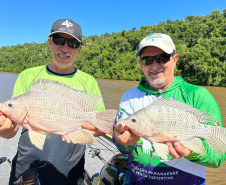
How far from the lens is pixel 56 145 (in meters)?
2.62

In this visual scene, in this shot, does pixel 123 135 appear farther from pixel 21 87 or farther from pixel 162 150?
pixel 21 87

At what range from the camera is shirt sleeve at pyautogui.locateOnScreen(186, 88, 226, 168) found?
6.75 feet

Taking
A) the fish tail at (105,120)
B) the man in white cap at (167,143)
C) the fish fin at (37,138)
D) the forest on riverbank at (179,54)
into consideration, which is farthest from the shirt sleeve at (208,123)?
the forest on riverbank at (179,54)

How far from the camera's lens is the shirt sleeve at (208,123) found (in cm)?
206

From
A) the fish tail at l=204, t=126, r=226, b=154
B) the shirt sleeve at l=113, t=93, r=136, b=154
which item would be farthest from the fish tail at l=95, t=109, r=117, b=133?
the fish tail at l=204, t=126, r=226, b=154

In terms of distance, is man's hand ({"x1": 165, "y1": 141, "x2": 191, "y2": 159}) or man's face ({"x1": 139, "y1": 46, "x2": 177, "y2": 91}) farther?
man's face ({"x1": 139, "y1": 46, "x2": 177, "y2": 91})

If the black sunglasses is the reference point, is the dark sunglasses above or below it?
below

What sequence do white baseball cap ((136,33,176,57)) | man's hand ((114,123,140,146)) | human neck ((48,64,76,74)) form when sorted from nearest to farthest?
man's hand ((114,123,140,146)), white baseball cap ((136,33,176,57)), human neck ((48,64,76,74))

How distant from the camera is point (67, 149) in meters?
2.61

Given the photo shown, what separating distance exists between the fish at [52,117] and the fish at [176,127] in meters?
0.33

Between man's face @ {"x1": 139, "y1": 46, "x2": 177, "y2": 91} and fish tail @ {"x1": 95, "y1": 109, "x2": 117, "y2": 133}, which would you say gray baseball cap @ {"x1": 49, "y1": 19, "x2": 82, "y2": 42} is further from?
fish tail @ {"x1": 95, "y1": 109, "x2": 117, "y2": 133}

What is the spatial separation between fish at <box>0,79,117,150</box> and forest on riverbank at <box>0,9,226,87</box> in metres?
46.8

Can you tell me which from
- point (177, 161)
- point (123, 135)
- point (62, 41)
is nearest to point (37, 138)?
point (123, 135)

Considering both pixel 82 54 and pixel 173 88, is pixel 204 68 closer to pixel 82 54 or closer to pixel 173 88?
pixel 173 88
